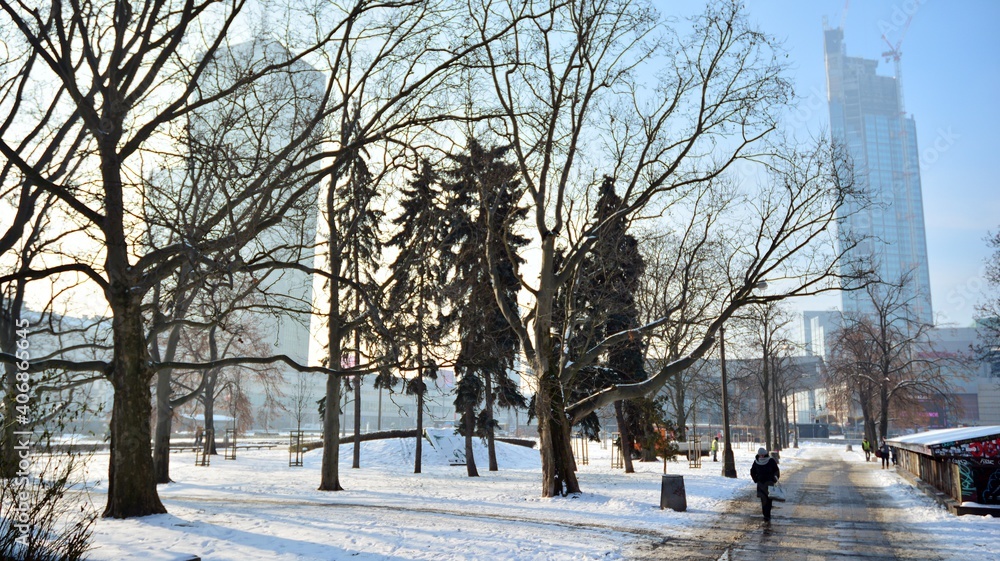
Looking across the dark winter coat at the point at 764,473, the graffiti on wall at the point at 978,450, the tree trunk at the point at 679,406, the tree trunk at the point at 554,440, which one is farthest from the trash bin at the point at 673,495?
the tree trunk at the point at 679,406

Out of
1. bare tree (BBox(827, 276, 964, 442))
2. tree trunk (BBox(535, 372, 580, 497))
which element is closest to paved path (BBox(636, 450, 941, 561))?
tree trunk (BBox(535, 372, 580, 497))

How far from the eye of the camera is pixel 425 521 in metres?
13.9

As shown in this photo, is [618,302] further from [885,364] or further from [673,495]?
[885,364]

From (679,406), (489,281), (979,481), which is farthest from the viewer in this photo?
(679,406)

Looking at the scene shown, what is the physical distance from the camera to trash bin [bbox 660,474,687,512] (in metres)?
17.3

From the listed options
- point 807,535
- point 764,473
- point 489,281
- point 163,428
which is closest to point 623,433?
point 489,281

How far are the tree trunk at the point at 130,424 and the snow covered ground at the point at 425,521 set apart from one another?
504 millimetres

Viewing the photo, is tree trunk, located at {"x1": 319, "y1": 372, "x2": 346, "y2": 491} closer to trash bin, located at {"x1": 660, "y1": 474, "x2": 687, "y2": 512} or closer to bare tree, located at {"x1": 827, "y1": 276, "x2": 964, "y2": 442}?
trash bin, located at {"x1": 660, "y1": 474, "x2": 687, "y2": 512}

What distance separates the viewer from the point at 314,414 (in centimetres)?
12669

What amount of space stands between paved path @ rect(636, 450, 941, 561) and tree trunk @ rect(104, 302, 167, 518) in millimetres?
8363

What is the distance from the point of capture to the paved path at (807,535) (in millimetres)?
11250

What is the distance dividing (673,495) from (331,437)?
10.5m

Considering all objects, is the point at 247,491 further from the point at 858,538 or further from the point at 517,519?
the point at 858,538

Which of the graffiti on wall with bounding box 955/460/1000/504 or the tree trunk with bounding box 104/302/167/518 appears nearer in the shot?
the tree trunk with bounding box 104/302/167/518
